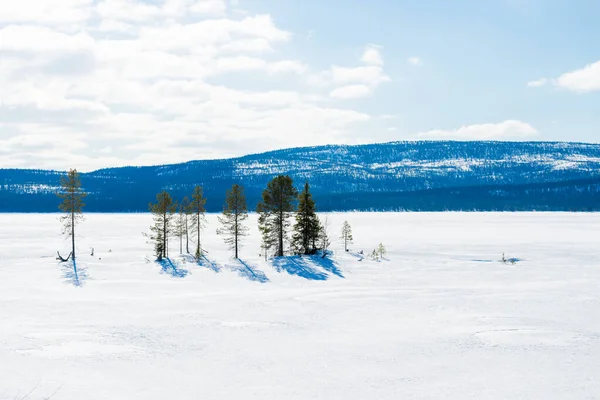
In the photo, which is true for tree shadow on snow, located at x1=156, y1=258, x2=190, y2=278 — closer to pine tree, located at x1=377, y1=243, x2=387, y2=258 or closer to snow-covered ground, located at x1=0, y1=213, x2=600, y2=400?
snow-covered ground, located at x1=0, y1=213, x2=600, y2=400

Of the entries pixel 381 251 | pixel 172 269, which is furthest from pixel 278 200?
pixel 172 269

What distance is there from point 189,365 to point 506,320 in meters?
15.1

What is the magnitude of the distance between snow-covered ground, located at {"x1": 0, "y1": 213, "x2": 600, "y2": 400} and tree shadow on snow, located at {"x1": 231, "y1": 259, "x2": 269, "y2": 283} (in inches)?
6.5

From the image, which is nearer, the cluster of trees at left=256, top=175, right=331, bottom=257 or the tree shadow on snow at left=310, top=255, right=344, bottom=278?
the tree shadow on snow at left=310, top=255, right=344, bottom=278

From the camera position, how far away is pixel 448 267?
43.6m

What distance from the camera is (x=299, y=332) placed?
70.3ft

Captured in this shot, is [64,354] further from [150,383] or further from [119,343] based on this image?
[150,383]

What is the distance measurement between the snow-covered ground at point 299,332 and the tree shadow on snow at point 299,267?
45 cm

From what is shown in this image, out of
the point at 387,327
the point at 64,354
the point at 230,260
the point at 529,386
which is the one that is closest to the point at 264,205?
the point at 230,260

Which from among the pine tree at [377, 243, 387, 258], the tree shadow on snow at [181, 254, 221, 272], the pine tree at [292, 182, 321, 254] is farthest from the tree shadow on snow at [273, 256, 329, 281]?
the pine tree at [377, 243, 387, 258]

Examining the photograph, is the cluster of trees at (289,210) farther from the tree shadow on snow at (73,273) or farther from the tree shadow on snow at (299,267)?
the tree shadow on snow at (73,273)

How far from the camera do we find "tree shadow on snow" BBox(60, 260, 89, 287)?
A: 35.6 meters

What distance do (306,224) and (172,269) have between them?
1397 centimetres

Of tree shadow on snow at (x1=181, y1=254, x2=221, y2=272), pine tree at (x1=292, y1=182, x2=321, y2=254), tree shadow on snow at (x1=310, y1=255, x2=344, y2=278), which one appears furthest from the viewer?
pine tree at (x1=292, y1=182, x2=321, y2=254)
